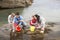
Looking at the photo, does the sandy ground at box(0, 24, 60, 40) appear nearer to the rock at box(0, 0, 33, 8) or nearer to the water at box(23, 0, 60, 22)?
the water at box(23, 0, 60, 22)

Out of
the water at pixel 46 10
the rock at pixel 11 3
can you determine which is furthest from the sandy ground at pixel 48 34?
the rock at pixel 11 3

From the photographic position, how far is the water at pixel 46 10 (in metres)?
10.7

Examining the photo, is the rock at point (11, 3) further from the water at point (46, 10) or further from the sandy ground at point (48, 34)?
the sandy ground at point (48, 34)

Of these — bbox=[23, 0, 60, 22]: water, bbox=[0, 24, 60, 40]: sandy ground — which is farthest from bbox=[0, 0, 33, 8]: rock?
bbox=[0, 24, 60, 40]: sandy ground

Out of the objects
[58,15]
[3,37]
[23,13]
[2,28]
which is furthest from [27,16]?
[3,37]

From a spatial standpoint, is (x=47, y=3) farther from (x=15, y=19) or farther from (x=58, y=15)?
(x=15, y=19)

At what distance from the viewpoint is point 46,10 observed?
12266mm

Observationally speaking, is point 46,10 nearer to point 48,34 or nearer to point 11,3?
point 11,3

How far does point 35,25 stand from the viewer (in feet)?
22.1

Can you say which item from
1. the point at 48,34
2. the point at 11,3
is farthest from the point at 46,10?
the point at 48,34

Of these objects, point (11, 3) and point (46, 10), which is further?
point (11, 3)

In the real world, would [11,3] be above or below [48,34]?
above

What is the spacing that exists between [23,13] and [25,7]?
1898mm

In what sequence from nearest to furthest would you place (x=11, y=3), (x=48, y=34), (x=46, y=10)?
(x=48, y=34) → (x=46, y=10) → (x=11, y=3)
